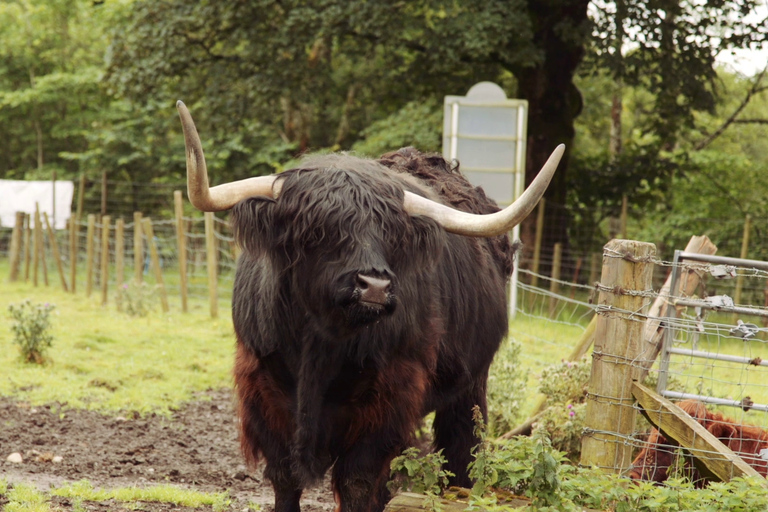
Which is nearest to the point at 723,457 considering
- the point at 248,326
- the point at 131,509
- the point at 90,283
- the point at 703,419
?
the point at 703,419

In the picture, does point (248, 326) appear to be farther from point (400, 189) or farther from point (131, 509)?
point (131, 509)

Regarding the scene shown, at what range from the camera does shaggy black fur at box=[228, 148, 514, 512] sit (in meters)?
A: 3.30

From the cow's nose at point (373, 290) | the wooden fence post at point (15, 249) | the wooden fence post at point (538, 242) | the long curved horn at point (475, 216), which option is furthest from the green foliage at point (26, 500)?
the wooden fence post at point (15, 249)

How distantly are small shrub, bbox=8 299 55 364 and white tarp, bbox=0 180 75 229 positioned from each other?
12.1 metres

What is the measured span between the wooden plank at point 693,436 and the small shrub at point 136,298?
30.9 ft

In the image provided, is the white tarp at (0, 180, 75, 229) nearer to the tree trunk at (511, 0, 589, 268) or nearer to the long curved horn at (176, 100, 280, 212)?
the tree trunk at (511, 0, 589, 268)

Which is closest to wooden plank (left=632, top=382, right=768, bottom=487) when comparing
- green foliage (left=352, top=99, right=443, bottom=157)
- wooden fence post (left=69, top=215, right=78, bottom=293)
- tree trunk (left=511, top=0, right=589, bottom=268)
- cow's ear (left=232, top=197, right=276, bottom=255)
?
cow's ear (left=232, top=197, right=276, bottom=255)

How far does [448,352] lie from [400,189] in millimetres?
955

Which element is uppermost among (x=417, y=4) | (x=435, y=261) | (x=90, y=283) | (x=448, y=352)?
(x=417, y=4)

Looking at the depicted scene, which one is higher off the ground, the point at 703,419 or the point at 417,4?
the point at 417,4

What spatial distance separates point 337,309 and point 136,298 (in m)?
9.79

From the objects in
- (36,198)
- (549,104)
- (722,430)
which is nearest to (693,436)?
(722,430)

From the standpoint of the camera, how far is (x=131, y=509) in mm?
4289

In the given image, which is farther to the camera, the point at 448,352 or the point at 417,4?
the point at 417,4
